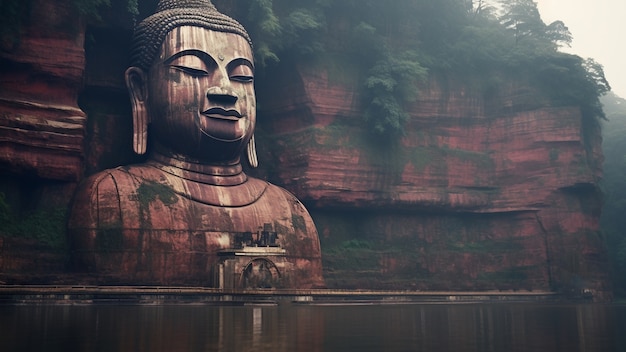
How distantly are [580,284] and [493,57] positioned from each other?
856cm

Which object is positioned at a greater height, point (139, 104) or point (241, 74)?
point (241, 74)

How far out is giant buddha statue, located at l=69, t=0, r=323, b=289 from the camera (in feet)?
65.0

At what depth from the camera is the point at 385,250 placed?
26531 mm

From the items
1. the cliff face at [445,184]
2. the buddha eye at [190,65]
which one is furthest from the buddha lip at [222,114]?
the cliff face at [445,184]

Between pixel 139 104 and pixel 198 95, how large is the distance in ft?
5.92

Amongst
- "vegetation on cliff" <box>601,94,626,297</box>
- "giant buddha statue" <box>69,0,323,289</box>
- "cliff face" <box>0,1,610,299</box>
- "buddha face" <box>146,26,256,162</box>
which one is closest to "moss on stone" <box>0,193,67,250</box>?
"giant buddha statue" <box>69,0,323,289</box>

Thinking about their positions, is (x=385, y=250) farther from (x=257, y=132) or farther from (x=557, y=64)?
(x=557, y=64)

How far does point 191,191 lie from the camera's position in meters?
21.6

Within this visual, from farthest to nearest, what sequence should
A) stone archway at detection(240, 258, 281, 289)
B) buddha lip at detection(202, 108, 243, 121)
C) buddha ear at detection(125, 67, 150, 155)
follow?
1. buddha ear at detection(125, 67, 150, 155)
2. buddha lip at detection(202, 108, 243, 121)
3. stone archway at detection(240, 258, 281, 289)

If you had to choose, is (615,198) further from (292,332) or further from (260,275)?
(292,332)

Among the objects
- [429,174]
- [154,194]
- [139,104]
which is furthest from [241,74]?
[429,174]

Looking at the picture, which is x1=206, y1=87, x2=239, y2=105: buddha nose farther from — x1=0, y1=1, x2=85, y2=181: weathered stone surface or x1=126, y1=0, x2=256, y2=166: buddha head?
x1=0, y1=1, x2=85, y2=181: weathered stone surface

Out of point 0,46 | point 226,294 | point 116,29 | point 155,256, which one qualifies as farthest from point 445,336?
point 116,29

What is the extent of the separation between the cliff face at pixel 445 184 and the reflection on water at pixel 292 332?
1175 cm
